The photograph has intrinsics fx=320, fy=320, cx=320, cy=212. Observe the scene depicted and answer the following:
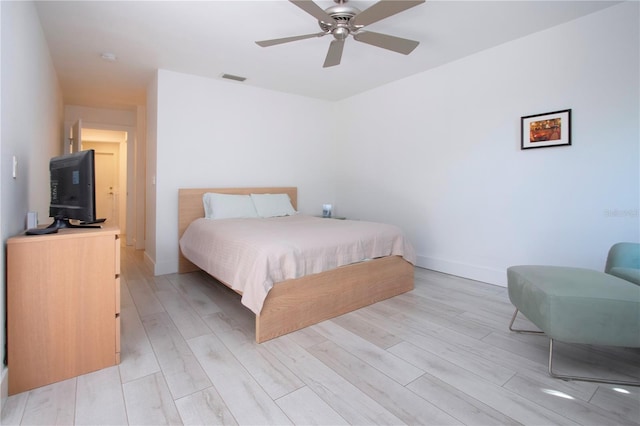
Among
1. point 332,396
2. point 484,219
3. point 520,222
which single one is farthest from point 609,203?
point 332,396

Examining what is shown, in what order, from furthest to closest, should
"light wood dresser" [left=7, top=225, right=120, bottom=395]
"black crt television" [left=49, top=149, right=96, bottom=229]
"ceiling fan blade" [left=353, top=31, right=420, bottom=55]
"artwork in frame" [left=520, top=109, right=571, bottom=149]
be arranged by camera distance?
"artwork in frame" [left=520, top=109, right=571, bottom=149]
"ceiling fan blade" [left=353, top=31, right=420, bottom=55]
"black crt television" [left=49, top=149, right=96, bottom=229]
"light wood dresser" [left=7, top=225, right=120, bottom=395]

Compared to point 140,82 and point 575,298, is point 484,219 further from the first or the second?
point 140,82


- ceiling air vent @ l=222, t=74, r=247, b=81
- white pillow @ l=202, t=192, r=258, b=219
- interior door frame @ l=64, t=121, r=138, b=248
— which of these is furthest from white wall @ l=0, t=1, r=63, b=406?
interior door frame @ l=64, t=121, r=138, b=248

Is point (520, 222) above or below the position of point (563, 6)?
below

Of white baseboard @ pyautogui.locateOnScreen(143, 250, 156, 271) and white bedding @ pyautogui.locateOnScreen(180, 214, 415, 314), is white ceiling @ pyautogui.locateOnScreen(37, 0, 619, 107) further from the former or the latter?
white baseboard @ pyautogui.locateOnScreen(143, 250, 156, 271)

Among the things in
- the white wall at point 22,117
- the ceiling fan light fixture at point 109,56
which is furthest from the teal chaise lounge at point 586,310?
the ceiling fan light fixture at point 109,56

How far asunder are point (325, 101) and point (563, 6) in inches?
130

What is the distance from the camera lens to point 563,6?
2.52m

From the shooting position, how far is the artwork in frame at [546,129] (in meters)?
2.83

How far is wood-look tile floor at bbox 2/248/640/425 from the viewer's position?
1448 millimetres

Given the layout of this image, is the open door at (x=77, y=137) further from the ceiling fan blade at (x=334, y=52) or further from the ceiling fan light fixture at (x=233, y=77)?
the ceiling fan blade at (x=334, y=52)

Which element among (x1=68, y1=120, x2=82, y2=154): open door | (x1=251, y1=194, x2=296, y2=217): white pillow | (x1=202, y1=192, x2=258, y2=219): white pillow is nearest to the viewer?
(x1=202, y1=192, x2=258, y2=219): white pillow

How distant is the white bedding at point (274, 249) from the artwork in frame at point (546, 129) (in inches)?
60.0

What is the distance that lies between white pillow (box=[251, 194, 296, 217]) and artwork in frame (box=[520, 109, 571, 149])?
9.08 feet
